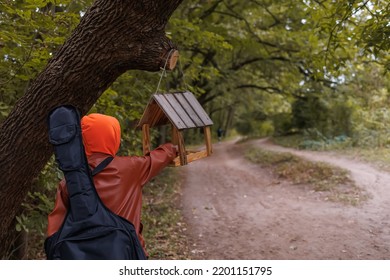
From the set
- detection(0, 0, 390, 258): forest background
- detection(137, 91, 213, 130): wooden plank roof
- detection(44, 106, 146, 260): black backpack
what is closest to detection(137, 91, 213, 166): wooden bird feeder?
detection(137, 91, 213, 130): wooden plank roof

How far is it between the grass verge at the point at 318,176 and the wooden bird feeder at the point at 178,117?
7166 millimetres

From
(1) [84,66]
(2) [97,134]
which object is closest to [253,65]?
(1) [84,66]

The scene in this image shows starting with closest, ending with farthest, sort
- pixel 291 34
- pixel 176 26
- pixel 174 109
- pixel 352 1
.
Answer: pixel 174 109
pixel 352 1
pixel 176 26
pixel 291 34

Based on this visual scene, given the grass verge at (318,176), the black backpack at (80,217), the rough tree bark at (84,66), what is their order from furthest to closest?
the grass verge at (318,176)
the rough tree bark at (84,66)
the black backpack at (80,217)

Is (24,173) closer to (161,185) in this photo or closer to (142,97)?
(142,97)

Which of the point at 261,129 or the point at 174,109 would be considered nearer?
the point at 174,109

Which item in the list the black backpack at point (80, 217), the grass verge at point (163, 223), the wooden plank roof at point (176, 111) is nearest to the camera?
the black backpack at point (80, 217)

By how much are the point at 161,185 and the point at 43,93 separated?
418 inches

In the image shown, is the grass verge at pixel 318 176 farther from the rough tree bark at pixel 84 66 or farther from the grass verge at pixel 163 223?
the rough tree bark at pixel 84 66

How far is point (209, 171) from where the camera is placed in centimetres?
1678

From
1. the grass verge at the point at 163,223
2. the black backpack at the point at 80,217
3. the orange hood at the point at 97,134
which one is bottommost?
the grass verge at the point at 163,223

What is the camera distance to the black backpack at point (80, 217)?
7.56 ft

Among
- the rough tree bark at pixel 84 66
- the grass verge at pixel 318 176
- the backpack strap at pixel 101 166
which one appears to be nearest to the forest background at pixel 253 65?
the rough tree bark at pixel 84 66

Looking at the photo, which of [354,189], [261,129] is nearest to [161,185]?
[354,189]
